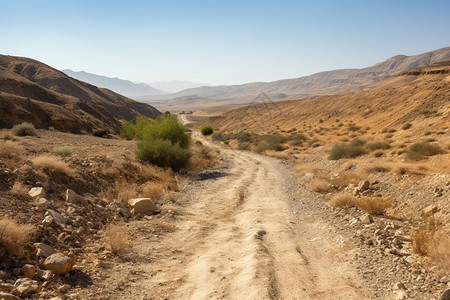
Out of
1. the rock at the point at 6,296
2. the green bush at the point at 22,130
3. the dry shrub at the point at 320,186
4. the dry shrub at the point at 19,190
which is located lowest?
the dry shrub at the point at 320,186

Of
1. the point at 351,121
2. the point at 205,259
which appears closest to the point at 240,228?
the point at 205,259

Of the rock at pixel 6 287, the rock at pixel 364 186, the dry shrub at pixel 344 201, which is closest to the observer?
the rock at pixel 6 287

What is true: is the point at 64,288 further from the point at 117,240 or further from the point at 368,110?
the point at 368,110

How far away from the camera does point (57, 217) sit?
6.73 meters

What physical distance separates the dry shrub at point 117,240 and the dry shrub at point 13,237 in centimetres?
149

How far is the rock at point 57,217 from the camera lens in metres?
6.55

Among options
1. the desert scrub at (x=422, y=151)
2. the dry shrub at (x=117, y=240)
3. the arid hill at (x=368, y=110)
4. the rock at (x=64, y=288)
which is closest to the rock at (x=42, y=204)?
the dry shrub at (x=117, y=240)

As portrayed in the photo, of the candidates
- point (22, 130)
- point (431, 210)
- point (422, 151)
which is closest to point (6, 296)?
point (431, 210)

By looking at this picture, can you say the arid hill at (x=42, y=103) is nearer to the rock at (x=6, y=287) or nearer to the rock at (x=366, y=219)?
the rock at (x=6, y=287)

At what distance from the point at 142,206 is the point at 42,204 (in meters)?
2.78

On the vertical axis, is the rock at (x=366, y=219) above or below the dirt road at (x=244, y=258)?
above

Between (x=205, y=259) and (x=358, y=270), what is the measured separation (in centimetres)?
300

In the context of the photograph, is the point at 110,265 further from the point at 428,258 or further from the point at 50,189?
the point at 428,258

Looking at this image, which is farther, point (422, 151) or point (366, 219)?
point (422, 151)
